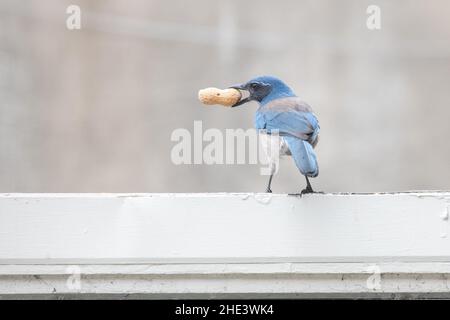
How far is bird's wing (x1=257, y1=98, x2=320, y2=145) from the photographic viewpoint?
1.10 m

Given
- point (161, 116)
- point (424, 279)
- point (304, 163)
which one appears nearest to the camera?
point (424, 279)

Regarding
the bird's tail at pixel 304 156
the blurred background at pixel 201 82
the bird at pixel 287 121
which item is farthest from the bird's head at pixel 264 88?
the blurred background at pixel 201 82

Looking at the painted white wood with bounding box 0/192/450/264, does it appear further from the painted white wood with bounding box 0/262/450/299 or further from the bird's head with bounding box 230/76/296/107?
the bird's head with bounding box 230/76/296/107

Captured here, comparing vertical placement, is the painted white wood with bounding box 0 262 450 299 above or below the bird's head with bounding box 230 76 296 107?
below

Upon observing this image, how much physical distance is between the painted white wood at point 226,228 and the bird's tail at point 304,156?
10 centimetres

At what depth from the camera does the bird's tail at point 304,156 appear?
3.24 feet

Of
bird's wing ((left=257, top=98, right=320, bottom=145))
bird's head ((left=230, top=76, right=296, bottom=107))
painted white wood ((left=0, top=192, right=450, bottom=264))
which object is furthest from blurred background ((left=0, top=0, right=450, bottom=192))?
painted white wood ((left=0, top=192, right=450, bottom=264))

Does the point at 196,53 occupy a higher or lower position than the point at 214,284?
higher

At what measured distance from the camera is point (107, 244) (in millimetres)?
883

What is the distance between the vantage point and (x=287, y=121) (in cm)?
113

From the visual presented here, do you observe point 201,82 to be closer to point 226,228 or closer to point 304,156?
point 304,156

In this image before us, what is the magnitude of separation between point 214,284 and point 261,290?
4 cm

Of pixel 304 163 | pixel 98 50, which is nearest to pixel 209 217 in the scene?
pixel 304 163

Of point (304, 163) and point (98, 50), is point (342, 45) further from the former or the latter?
point (304, 163)
